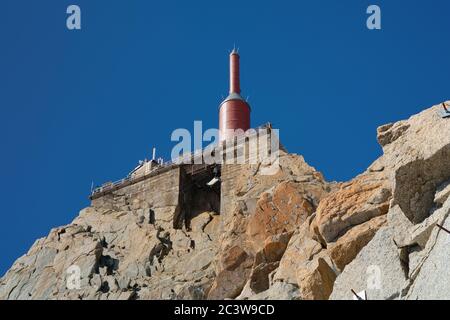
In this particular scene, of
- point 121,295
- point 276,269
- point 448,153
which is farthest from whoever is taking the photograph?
point 121,295

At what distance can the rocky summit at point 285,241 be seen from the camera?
52.1ft

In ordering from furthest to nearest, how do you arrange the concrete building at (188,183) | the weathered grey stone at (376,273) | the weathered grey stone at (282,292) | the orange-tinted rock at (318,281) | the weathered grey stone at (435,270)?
the concrete building at (188,183)
the weathered grey stone at (282,292)
the orange-tinted rock at (318,281)
the weathered grey stone at (376,273)
the weathered grey stone at (435,270)

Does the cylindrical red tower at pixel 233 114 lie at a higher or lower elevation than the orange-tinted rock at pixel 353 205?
higher

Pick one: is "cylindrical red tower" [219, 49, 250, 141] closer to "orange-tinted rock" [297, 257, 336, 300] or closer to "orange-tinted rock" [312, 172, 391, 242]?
"orange-tinted rock" [312, 172, 391, 242]

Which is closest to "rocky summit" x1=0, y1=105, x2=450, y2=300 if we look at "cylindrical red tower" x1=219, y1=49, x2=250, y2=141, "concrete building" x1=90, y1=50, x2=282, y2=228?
"concrete building" x1=90, y1=50, x2=282, y2=228

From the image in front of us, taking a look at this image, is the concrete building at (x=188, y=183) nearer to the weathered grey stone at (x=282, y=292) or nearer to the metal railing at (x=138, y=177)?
the metal railing at (x=138, y=177)

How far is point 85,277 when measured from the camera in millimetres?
38781

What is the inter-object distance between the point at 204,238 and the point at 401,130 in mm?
22781

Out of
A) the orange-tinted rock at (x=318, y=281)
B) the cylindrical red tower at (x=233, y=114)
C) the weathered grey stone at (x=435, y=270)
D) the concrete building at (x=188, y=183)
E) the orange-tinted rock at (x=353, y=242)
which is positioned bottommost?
the weathered grey stone at (x=435, y=270)

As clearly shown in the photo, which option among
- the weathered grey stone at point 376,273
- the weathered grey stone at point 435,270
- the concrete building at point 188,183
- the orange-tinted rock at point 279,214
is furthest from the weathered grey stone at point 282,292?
the concrete building at point 188,183

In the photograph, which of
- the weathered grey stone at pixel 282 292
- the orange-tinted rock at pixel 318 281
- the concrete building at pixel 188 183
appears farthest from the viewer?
the concrete building at pixel 188 183

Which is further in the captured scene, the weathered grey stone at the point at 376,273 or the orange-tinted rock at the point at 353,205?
the orange-tinted rock at the point at 353,205
